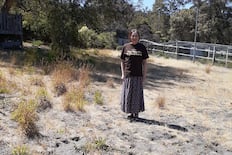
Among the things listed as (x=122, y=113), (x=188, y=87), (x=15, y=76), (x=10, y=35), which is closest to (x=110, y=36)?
(x=10, y=35)

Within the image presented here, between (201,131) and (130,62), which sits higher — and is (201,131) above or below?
below

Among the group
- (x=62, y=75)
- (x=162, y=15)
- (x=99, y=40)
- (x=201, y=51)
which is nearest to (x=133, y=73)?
(x=62, y=75)

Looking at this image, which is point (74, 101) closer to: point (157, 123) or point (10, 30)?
point (157, 123)

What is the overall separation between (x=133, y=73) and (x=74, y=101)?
4.93 ft

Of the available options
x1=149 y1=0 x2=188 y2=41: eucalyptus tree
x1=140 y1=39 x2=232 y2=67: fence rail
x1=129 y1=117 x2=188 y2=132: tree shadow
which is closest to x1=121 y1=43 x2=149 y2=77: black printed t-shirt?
x1=129 y1=117 x2=188 y2=132: tree shadow

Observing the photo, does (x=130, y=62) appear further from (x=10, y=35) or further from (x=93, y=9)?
(x=10, y=35)

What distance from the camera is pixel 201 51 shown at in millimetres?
25875

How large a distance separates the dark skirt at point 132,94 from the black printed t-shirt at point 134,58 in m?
0.10

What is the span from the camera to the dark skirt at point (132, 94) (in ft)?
23.0

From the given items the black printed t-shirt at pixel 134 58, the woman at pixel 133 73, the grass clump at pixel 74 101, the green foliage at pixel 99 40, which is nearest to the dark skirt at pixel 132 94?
the woman at pixel 133 73

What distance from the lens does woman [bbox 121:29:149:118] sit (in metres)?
6.96

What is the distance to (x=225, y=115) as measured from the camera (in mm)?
8398

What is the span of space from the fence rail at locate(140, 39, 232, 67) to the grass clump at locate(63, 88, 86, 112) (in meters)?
14.3

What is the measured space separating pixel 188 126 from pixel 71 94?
8.16ft
